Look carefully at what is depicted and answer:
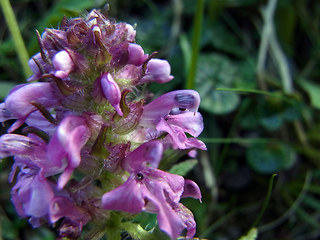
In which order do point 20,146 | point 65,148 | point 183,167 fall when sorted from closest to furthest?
point 65,148 → point 20,146 → point 183,167

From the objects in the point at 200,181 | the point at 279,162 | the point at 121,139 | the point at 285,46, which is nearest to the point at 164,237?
the point at 121,139

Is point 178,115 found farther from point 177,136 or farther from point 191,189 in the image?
point 191,189

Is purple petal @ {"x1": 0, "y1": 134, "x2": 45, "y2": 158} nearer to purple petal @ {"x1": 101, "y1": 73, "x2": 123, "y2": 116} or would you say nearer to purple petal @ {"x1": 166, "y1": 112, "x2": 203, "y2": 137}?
purple petal @ {"x1": 101, "y1": 73, "x2": 123, "y2": 116}

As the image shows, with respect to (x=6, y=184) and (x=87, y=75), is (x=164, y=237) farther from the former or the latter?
(x=6, y=184)

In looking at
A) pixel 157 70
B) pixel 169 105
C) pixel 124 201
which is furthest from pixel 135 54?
pixel 124 201

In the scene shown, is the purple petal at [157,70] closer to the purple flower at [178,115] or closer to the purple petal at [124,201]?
the purple flower at [178,115]

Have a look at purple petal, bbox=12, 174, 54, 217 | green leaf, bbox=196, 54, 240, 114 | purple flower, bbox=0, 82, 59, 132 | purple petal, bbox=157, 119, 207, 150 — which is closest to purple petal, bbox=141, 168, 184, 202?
purple petal, bbox=157, 119, 207, 150
